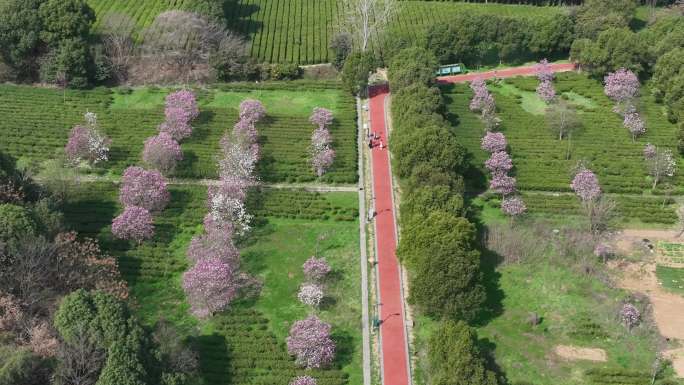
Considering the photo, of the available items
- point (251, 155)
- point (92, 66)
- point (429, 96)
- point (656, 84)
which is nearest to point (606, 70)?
point (656, 84)

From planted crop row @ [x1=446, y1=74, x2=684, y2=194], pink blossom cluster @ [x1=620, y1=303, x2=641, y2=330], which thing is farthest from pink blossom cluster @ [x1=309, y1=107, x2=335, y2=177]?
pink blossom cluster @ [x1=620, y1=303, x2=641, y2=330]

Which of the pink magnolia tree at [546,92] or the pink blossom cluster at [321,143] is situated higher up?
the pink magnolia tree at [546,92]

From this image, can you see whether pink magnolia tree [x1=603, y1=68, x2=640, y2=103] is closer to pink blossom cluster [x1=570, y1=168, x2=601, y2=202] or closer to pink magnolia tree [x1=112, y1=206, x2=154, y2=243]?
pink blossom cluster [x1=570, y1=168, x2=601, y2=202]

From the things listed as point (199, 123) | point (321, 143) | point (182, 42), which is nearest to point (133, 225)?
point (199, 123)

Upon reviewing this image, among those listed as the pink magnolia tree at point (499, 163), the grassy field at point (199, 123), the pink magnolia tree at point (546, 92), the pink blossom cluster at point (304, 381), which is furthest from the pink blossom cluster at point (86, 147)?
the pink magnolia tree at point (546, 92)

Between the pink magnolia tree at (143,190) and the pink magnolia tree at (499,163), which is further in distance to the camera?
the pink magnolia tree at (499,163)

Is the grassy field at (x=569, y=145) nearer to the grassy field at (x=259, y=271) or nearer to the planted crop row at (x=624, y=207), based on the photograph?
the planted crop row at (x=624, y=207)

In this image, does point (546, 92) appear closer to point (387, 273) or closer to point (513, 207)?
point (513, 207)
